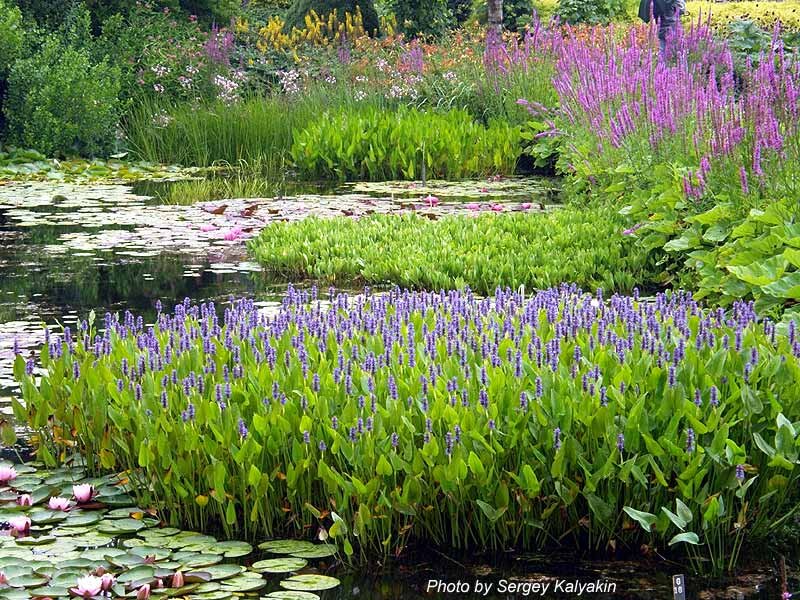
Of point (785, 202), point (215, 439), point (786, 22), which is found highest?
point (786, 22)

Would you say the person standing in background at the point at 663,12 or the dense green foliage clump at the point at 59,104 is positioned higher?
the person standing in background at the point at 663,12

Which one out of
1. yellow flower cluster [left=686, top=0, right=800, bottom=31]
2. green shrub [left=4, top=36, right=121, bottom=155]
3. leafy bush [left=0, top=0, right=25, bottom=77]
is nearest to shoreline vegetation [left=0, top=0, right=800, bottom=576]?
green shrub [left=4, top=36, right=121, bottom=155]

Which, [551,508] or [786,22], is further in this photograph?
[786,22]

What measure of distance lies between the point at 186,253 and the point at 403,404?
5672mm

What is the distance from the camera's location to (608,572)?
11.4 feet

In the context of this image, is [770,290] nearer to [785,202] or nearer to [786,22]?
[785,202]

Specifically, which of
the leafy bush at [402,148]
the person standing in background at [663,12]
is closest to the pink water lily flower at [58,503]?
the leafy bush at [402,148]

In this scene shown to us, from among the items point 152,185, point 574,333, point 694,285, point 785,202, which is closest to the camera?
point 574,333

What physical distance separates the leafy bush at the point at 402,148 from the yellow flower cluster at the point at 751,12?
18.9 m

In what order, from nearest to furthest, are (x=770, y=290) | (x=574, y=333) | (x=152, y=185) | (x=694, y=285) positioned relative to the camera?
(x=574, y=333) < (x=770, y=290) < (x=694, y=285) < (x=152, y=185)

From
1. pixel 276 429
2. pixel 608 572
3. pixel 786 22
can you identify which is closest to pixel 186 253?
pixel 276 429

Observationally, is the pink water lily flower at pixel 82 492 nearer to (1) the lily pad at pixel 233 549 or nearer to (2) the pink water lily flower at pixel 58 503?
(2) the pink water lily flower at pixel 58 503

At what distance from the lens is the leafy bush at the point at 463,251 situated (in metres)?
7.49

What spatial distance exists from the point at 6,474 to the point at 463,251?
436 centimetres
